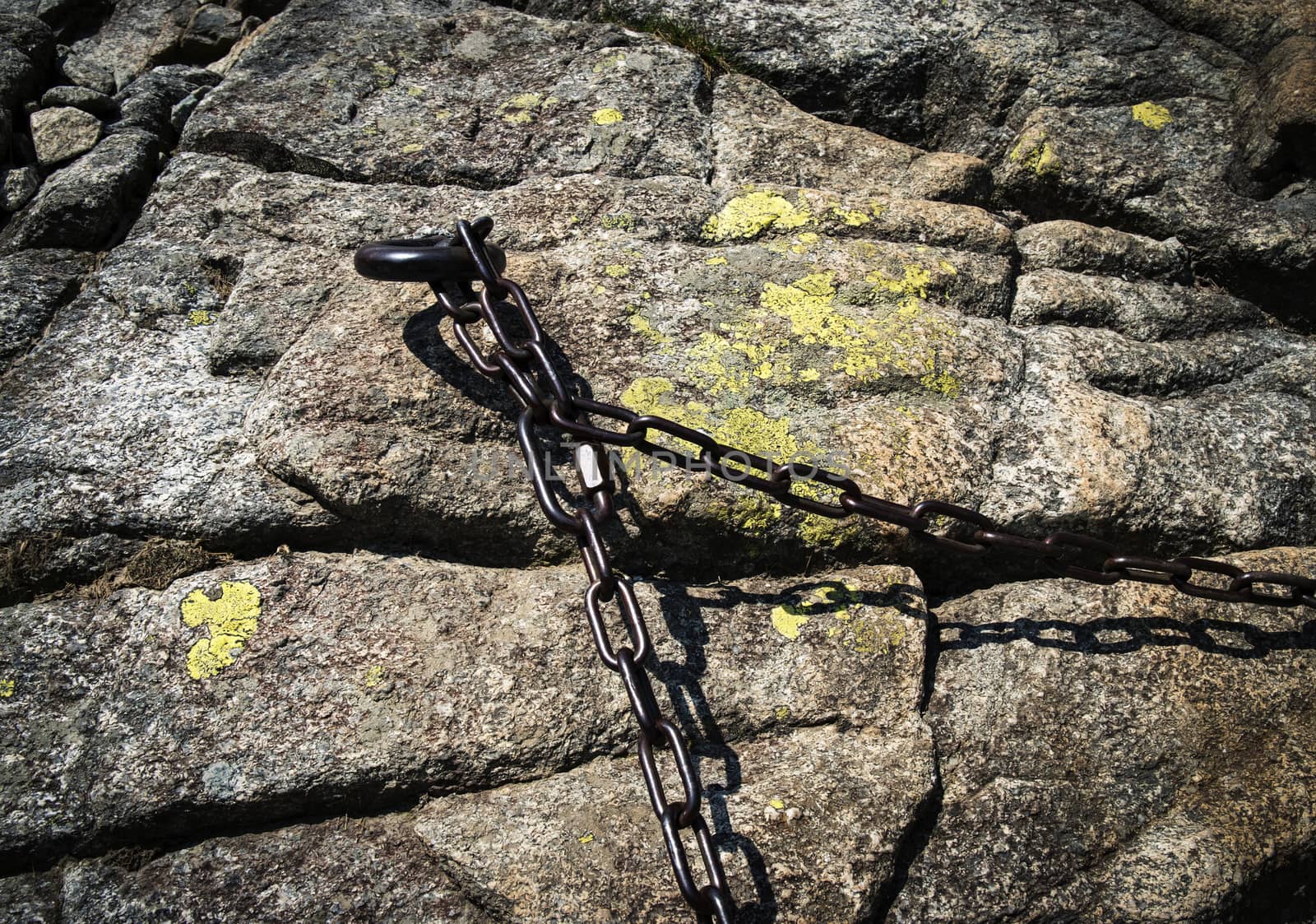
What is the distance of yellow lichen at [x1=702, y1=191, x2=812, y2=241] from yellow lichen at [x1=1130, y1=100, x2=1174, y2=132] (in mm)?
1902

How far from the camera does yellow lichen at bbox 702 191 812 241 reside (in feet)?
11.4

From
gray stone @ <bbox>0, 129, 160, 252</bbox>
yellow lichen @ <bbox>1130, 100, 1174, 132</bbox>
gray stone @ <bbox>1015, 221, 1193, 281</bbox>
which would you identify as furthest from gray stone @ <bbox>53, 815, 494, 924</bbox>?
yellow lichen @ <bbox>1130, 100, 1174, 132</bbox>

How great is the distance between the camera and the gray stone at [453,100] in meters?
3.79

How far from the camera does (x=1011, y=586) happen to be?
2910 millimetres

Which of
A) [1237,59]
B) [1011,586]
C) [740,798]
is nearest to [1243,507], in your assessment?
[1011,586]

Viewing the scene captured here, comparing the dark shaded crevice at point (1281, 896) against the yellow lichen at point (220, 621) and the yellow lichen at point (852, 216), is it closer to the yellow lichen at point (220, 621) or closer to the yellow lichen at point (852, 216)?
the yellow lichen at point (852, 216)

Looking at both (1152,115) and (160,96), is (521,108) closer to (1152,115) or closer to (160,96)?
(160,96)

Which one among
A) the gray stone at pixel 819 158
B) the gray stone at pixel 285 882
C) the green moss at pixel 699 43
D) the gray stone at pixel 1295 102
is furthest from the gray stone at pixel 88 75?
the gray stone at pixel 1295 102

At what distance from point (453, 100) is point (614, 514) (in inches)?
101

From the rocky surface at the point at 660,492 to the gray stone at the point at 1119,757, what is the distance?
0.01 m

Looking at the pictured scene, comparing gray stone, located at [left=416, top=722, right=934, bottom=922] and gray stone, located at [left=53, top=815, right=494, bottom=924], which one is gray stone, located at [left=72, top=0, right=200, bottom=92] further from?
gray stone, located at [left=416, top=722, right=934, bottom=922]

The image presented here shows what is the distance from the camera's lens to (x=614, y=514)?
2.43m

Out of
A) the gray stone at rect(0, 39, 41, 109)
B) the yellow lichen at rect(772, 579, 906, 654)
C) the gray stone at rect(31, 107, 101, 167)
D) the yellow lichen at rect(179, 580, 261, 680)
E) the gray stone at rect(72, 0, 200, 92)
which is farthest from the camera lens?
A: the gray stone at rect(72, 0, 200, 92)

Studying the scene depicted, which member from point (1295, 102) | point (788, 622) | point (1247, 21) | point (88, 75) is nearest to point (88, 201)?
point (88, 75)
